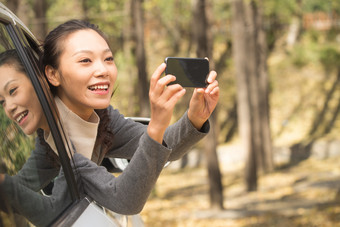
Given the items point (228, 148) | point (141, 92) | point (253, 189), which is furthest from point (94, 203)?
point (228, 148)

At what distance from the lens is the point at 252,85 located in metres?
18.9

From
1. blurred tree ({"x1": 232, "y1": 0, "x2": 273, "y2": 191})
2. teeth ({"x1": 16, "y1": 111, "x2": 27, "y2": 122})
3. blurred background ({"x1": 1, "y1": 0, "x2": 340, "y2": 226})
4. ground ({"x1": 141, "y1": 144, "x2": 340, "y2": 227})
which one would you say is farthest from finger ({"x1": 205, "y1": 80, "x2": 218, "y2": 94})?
blurred tree ({"x1": 232, "y1": 0, "x2": 273, "y2": 191})

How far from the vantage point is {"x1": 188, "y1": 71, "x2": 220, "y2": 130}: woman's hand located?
1.97 metres

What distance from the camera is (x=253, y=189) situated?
654 inches

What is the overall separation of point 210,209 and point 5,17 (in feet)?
40.5

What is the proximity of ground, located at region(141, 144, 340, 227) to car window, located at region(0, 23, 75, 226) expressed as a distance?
30.1 ft

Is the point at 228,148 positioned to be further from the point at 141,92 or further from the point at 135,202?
the point at 135,202

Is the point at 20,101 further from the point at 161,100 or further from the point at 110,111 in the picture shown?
the point at 110,111

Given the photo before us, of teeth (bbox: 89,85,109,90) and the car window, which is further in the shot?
teeth (bbox: 89,85,109,90)

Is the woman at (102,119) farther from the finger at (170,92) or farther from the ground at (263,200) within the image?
the ground at (263,200)

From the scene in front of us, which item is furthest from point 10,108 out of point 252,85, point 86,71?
point 252,85

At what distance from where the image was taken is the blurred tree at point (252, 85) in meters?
15.9

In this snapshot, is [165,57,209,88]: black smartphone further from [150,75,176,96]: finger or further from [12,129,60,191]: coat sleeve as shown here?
[12,129,60,191]: coat sleeve

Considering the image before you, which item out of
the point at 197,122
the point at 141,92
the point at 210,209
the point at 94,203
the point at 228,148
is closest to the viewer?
the point at 94,203
